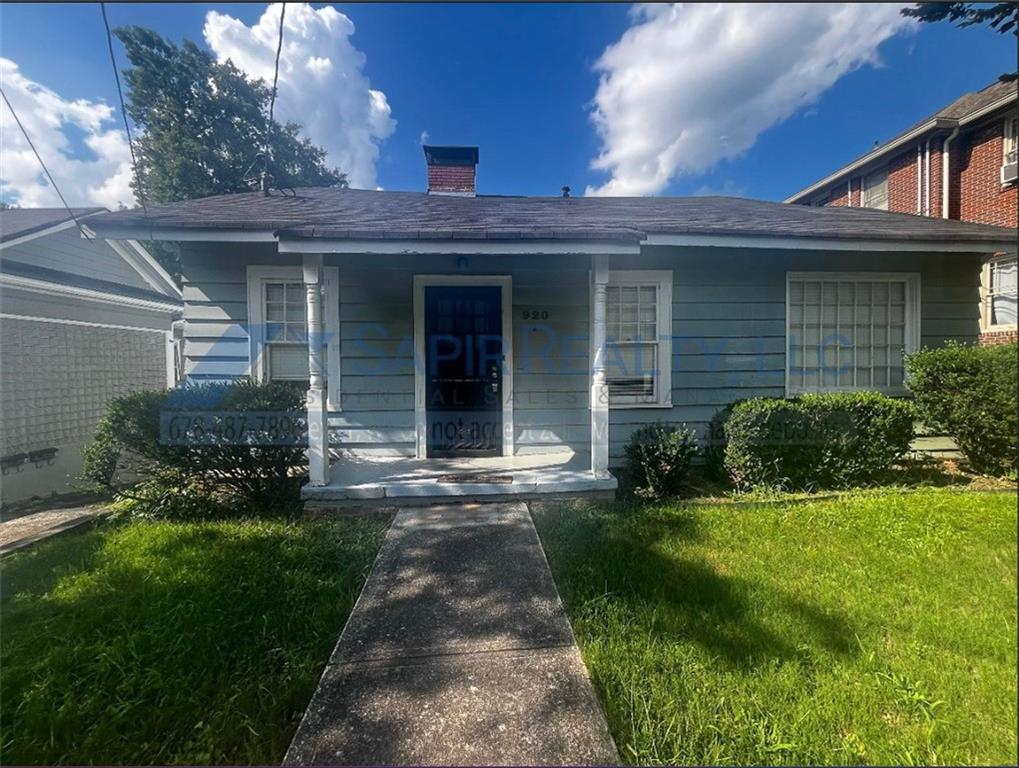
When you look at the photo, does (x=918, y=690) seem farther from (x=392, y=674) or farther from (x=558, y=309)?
(x=558, y=309)

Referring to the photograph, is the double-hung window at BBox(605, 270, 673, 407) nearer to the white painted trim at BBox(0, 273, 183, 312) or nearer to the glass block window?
the glass block window

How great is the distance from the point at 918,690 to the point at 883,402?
3609mm

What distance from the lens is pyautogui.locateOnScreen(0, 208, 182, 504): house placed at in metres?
5.65

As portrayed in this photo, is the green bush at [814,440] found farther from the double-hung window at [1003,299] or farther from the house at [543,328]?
the double-hung window at [1003,299]

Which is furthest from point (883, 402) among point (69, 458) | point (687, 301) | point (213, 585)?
point (69, 458)

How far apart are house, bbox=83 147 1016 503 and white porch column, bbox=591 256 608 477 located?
1.90 feet

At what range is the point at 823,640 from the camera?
2.08 meters

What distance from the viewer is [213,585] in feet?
8.86

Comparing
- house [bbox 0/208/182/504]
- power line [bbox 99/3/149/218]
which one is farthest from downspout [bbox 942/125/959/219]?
house [bbox 0/208/182/504]

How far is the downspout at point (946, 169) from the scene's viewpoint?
2728mm

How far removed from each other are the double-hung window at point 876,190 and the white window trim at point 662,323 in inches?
110

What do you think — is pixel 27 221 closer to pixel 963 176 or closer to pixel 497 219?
pixel 497 219

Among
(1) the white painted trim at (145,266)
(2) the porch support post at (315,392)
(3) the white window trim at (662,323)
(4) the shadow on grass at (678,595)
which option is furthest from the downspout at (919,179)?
(1) the white painted trim at (145,266)

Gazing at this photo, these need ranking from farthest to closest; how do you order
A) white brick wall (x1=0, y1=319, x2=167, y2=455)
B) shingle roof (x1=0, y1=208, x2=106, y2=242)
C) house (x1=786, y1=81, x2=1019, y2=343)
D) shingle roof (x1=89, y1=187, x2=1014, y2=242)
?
shingle roof (x1=0, y1=208, x2=106, y2=242) < white brick wall (x1=0, y1=319, x2=167, y2=455) < shingle roof (x1=89, y1=187, x2=1014, y2=242) < house (x1=786, y1=81, x2=1019, y2=343)
